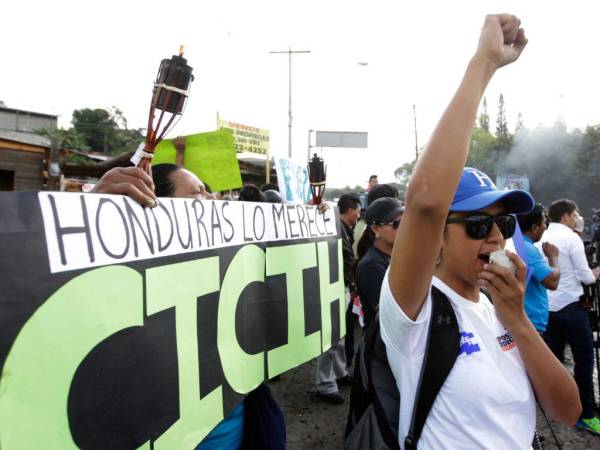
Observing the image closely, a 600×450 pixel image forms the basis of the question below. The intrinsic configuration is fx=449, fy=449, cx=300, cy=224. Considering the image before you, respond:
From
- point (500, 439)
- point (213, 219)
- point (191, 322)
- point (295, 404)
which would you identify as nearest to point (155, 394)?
point (191, 322)

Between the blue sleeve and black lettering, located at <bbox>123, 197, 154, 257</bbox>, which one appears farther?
the blue sleeve

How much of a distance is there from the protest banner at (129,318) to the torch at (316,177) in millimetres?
678

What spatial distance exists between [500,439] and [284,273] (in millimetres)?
1064

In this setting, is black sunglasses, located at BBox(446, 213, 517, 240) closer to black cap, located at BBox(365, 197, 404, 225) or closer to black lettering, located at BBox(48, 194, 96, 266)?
black lettering, located at BBox(48, 194, 96, 266)

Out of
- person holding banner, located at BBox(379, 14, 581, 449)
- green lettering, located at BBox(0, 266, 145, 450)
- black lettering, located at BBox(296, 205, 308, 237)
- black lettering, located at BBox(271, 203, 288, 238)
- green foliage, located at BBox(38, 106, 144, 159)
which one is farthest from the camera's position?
green foliage, located at BBox(38, 106, 144, 159)

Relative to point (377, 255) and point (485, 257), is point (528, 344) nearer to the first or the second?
point (485, 257)

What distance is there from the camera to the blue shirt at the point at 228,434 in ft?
5.08

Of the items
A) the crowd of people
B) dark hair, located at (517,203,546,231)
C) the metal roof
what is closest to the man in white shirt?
dark hair, located at (517,203,546,231)

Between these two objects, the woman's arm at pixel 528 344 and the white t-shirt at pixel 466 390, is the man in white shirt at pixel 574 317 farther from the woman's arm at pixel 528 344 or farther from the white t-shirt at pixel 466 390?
the white t-shirt at pixel 466 390

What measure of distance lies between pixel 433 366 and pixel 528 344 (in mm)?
309

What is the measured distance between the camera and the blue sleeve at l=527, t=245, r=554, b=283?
356cm

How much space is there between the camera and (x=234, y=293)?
5.22 ft

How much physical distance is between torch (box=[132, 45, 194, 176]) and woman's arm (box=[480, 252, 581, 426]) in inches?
38.1

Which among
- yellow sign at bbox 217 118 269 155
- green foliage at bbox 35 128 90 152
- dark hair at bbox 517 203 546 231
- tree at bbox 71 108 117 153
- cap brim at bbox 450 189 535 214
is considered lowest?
dark hair at bbox 517 203 546 231
